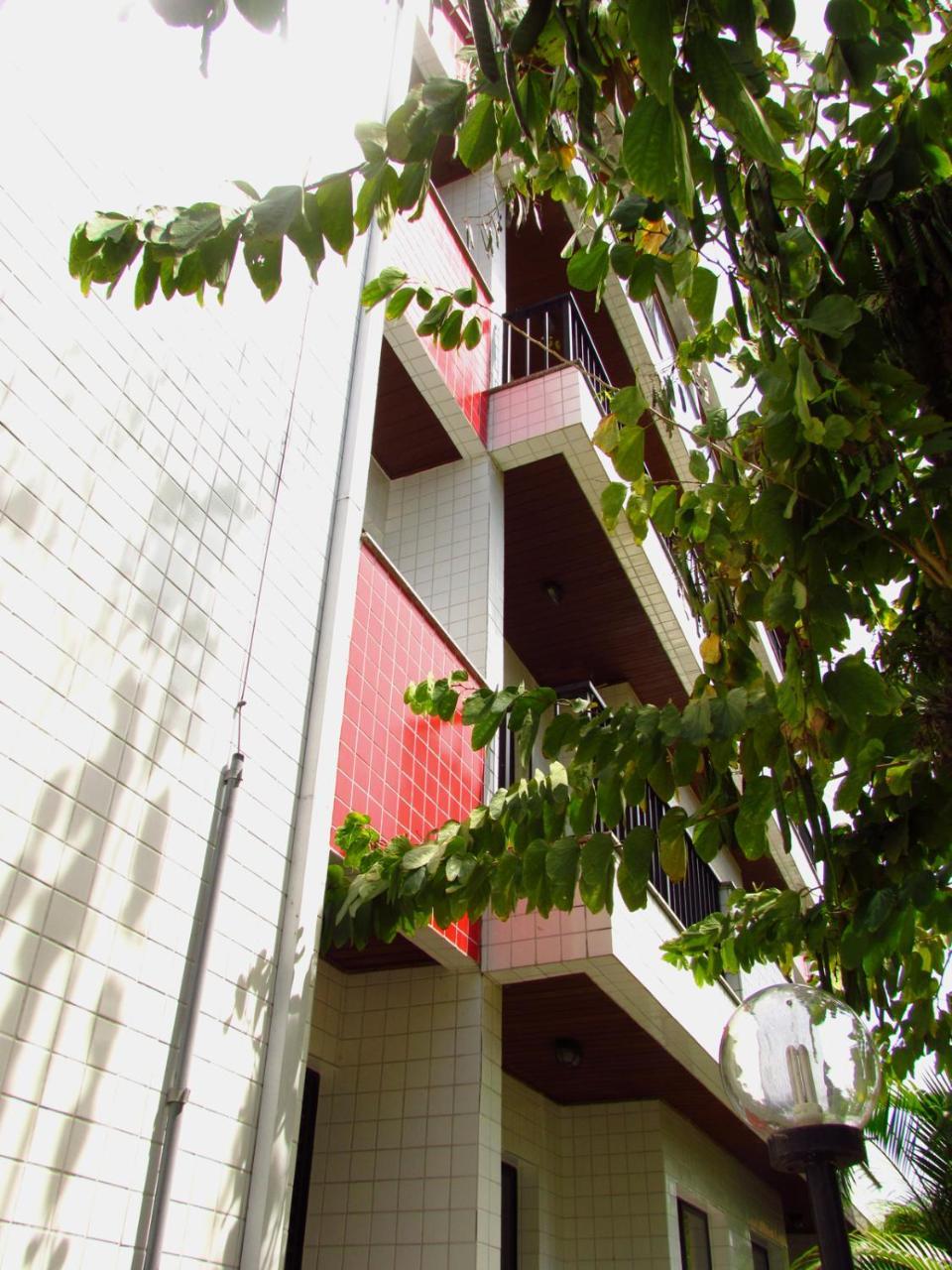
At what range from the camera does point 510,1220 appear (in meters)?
7.87

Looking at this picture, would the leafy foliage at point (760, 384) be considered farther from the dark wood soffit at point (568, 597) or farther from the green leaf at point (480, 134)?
the dark wood soffit at point (568, 597)

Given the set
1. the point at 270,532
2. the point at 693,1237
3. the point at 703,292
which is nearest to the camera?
the point at 703,292

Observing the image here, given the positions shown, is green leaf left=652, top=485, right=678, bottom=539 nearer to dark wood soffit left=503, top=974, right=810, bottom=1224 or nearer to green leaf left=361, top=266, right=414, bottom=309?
green leaf left=361, top=266, right=414, bottom=309

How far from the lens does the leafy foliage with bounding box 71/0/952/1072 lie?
7.90ft

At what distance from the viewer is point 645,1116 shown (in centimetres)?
872

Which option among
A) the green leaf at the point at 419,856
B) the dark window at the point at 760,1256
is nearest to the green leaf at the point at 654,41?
the green leaf at the point at 419,856

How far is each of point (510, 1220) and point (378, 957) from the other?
315 cm

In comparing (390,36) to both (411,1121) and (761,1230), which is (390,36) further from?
(761,1230)

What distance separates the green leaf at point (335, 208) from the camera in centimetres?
251

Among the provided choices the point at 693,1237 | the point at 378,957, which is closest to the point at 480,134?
the point at 378,957

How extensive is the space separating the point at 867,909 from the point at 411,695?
2331 millimetres

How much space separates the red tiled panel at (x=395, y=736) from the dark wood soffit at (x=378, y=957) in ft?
1.00

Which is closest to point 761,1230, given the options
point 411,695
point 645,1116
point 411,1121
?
point 645,1116

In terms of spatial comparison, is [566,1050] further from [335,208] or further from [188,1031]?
[335,208]
